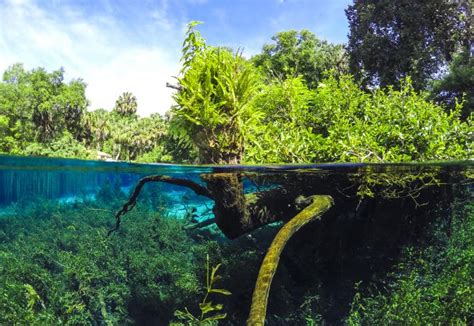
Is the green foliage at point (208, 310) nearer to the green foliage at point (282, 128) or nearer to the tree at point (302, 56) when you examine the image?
the green foliage at point (282, 128)

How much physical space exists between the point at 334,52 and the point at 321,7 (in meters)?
7.62

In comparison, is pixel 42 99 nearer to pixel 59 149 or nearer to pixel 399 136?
pixel 59 149

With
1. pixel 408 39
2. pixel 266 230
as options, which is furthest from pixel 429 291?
pixel 408 39

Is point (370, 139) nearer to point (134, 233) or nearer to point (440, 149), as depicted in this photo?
point (440, 149)

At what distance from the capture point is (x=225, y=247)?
5949 mm

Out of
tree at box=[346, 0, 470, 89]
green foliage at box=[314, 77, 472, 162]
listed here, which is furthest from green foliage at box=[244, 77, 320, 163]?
tree at box=[346, 0, 470, 89]

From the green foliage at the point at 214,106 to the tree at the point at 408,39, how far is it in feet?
Result: 24.0

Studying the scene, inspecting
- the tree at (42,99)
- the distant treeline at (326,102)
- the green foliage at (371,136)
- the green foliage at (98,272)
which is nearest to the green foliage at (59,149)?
the distant treeline at (326,102)

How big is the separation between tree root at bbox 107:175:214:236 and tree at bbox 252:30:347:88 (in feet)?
32.0

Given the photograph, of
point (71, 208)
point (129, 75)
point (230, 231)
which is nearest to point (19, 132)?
point (129, 75)

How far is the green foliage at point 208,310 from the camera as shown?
5523 mm

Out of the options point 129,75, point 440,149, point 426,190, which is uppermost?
point 129,75

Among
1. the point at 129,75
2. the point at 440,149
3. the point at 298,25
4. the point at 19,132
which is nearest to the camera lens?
the point at 440,149

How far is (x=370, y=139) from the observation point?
9.46 m
